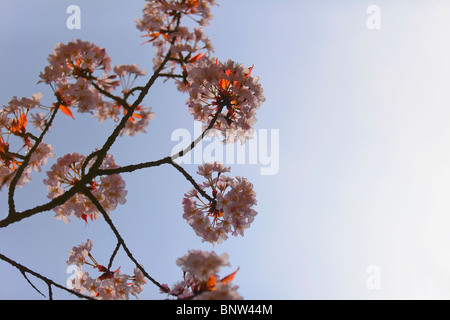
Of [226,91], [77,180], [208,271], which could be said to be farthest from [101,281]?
[226,91]

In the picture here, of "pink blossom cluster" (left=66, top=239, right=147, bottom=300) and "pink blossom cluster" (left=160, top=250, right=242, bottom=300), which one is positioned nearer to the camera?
"pink blossom cluster" (left=160, top=250, right=242, bottom=300)

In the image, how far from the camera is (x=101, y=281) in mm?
3977

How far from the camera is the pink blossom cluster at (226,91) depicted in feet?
A: 13.1

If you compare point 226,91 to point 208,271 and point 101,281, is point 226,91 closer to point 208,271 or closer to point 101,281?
point 208,271

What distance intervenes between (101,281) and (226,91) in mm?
2755

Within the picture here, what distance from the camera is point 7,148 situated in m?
3.84

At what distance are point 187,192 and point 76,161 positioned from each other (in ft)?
4.70

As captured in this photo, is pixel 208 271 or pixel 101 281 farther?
pixel 101 281

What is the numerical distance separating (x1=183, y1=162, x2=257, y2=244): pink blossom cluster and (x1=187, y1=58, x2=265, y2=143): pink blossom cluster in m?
0.62

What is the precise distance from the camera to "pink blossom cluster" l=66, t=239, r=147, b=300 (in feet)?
12.7

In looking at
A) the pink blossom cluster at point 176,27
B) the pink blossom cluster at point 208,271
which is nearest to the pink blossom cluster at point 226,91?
the pink blossom cluster at point 176,27

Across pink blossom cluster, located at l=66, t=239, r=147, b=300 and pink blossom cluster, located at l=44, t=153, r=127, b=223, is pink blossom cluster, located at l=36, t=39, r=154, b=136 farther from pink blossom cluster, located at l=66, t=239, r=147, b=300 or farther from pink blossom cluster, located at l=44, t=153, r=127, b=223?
pink blossom cluster, located at l=66, t=239, r=147, b=300

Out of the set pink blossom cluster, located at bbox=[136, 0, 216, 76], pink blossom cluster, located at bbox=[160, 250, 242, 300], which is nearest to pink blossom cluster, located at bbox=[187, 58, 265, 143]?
pink blossom cluster, located at bbox=[136, 0, 216, 76]
